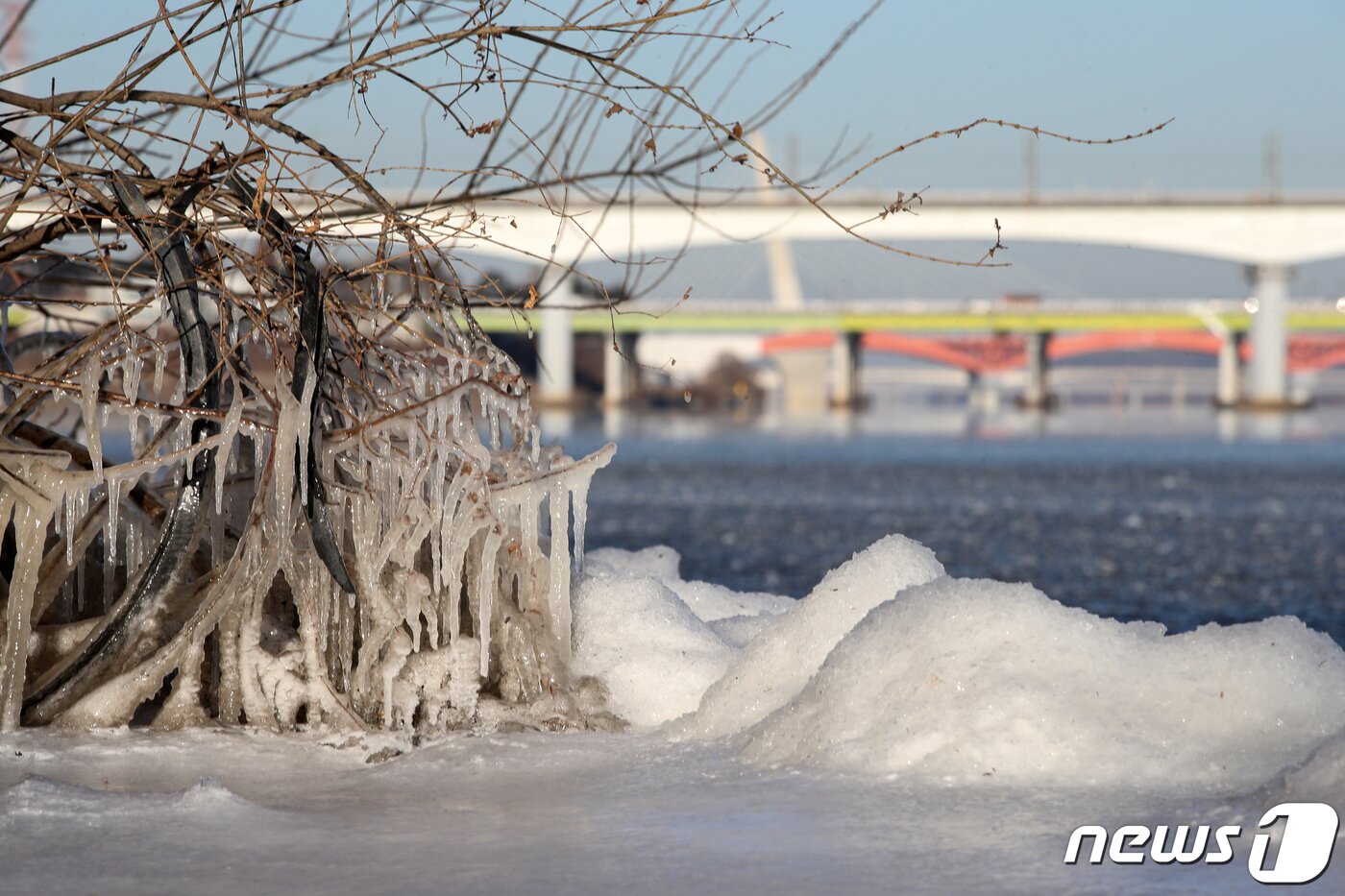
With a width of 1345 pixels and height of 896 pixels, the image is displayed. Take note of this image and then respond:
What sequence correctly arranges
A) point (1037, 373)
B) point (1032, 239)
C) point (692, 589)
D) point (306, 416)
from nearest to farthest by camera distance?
point (306, 416) < point (692, 589) < point (1032, 239) < point (1037, 373)

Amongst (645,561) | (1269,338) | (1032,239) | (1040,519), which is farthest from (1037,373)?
(645,561)

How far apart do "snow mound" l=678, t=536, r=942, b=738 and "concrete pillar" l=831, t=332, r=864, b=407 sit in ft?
244

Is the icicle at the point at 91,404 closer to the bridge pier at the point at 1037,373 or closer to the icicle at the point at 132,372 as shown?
the icicle at the point at 132,372

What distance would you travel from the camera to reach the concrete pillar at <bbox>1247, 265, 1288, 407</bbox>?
59031mm

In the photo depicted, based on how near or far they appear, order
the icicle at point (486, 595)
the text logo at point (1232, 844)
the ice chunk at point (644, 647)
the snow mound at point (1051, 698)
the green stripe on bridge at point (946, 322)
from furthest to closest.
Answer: the green stripe on bridge at point (946, 322) < the ice chunk at point (644, 647) < the icicle at point (486, 595) < the snow mound at point (1051, 698) < the text logo at point (1232, 844)

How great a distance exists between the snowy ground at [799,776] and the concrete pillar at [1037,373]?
7534cm

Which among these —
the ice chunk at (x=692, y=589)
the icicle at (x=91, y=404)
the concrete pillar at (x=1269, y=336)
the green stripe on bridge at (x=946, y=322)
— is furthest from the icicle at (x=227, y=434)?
the green stripe on bridge at (x=946, y=322)

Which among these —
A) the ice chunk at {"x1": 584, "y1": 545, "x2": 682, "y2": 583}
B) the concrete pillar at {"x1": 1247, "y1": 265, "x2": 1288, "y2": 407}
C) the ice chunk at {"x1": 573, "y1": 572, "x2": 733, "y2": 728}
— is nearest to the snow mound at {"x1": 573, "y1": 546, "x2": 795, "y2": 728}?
the ice chunk at {"x1": 573, "y1": 572, "x2": 733, "y2": 728}

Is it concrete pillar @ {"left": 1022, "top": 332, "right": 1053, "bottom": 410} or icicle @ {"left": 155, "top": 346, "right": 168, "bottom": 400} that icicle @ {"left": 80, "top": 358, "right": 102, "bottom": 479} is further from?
concrete pillar @ {"left": 1022, "top": 332, "right": 1053, "bottom": 410}

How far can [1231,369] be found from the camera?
7919 centimetres

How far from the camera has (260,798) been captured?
134 inches

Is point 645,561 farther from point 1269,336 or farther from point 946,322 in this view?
point 946,322

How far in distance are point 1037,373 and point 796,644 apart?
265 ft

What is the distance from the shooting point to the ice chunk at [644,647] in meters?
4.33
